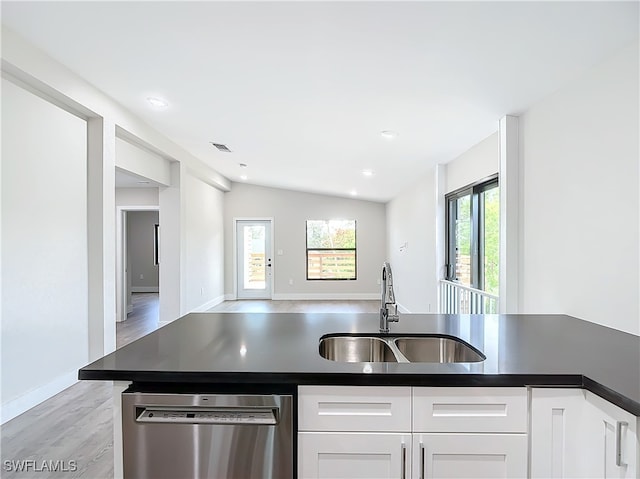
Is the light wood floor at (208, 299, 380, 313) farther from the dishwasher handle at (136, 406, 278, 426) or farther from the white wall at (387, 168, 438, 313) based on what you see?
the dishwasher handle at (136, 406, 278, 426)

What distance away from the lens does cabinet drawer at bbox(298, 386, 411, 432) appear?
123 centimetres

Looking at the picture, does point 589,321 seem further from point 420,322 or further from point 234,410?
point 234,410

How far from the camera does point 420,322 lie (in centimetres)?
202

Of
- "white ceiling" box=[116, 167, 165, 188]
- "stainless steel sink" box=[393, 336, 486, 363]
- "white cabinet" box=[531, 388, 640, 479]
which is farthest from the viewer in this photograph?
"white ceiling" box=[116, 167, 165, 188]

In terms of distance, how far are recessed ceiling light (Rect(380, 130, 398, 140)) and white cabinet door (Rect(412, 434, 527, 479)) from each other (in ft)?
9.42

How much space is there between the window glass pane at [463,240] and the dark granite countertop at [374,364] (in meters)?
2.37

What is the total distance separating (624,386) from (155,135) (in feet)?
16.1

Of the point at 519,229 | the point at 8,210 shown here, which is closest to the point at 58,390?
the point at 8,210

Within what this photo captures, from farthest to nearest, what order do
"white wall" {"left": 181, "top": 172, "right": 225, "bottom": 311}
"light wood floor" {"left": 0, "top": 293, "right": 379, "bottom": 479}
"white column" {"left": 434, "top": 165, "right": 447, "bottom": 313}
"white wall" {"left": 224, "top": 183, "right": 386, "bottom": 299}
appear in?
"white wall" {"left": 224, "top": 183, "right": 386, "bottom": 299}, "white wall" {"left": 181, "top": 172, "right": 225, "bottom": 311}, "white column" {"left": 434, "top": 165, "right": 447, "bottom": 313}, "light wood floor" {"left": 0, "top": 293, "right": 379, "bottom": 479}

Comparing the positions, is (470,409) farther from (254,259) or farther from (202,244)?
(254,259)

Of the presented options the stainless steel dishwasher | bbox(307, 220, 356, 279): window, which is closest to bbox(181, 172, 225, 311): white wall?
bbox(307, 220, 356, 279): window

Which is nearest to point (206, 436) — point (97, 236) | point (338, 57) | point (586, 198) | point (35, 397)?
point (338, 57)

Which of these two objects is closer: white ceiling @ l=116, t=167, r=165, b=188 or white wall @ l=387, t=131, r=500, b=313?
white wall @ l=387, t=131, r=500, b=313

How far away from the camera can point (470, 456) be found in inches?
48.2
